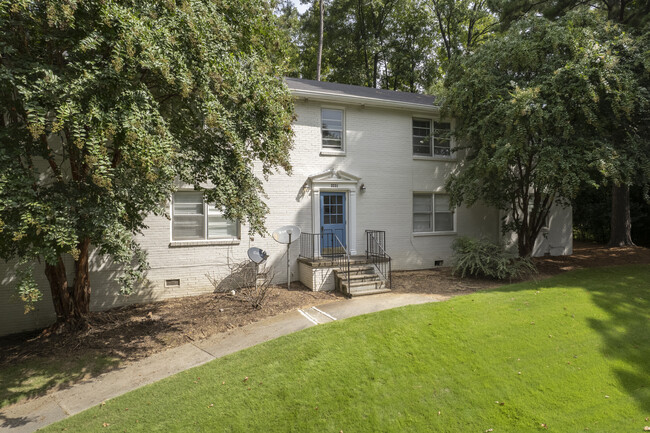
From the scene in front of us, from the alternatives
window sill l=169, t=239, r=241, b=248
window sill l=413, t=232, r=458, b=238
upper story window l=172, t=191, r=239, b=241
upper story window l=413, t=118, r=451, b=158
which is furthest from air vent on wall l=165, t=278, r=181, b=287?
upper story window l=413, t=118, r=451, b=158

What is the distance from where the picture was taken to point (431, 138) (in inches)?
495

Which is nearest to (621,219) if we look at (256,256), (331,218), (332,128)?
(331,218)

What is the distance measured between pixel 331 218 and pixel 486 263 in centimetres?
490

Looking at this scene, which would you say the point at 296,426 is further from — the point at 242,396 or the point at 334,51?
the point at 334,51

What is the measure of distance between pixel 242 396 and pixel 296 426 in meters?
0.91

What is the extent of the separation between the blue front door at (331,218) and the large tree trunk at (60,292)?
656 cm

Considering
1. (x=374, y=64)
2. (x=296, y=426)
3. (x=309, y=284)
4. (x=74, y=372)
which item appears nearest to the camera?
(x=296, y=426)

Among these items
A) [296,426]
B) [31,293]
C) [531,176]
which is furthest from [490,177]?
[31,293]

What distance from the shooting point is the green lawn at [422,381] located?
14.0 feet

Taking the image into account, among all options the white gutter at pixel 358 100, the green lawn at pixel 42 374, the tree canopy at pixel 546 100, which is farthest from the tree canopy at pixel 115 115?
the tree canopy at pixel 546 100

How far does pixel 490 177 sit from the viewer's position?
10.7m

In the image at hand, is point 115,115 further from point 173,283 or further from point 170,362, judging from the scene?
point 173,283

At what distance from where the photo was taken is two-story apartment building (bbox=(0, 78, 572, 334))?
29.7 feet

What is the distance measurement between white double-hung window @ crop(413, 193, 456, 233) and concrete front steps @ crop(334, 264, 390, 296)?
3529 millimetres
